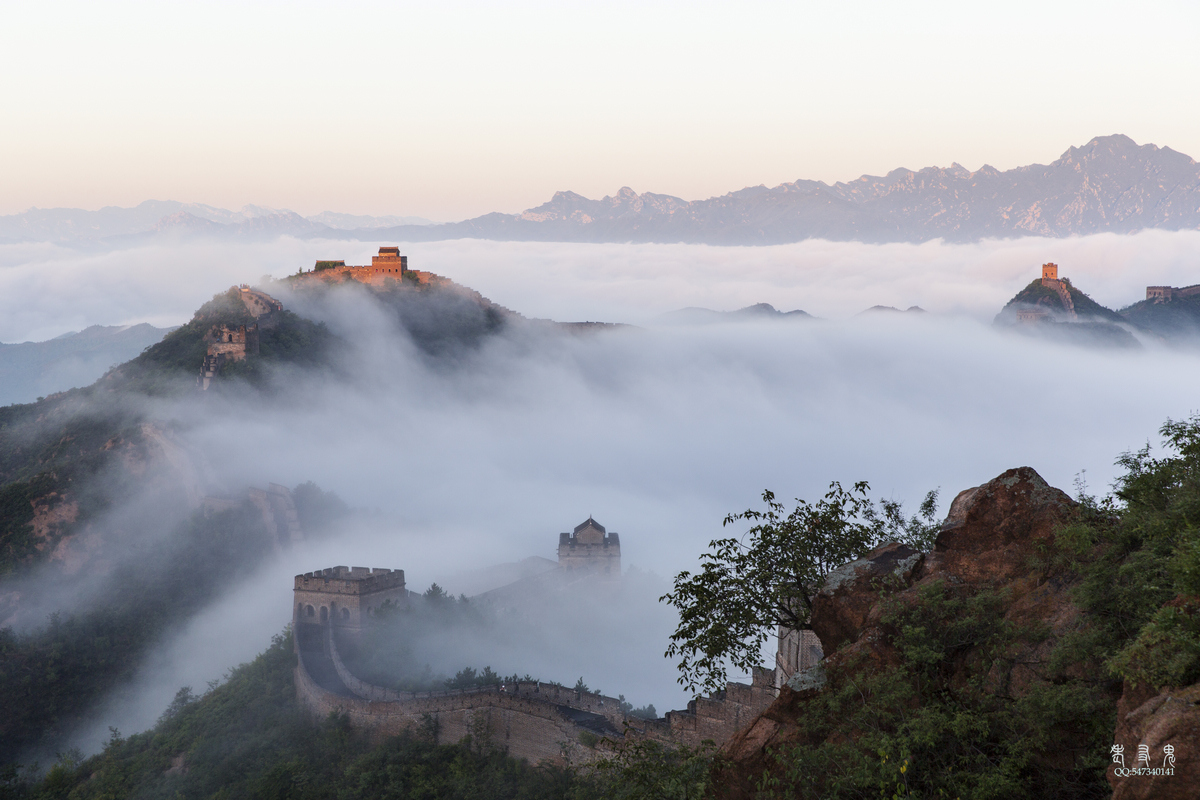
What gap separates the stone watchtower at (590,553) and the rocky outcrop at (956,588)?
2716 inches

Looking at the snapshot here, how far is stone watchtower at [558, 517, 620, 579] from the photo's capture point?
278ft

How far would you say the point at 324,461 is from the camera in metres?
129

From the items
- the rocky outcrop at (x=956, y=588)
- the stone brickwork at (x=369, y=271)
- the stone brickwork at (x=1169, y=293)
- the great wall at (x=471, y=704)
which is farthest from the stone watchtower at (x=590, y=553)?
the stone brickwork at (x=1169, y=293)

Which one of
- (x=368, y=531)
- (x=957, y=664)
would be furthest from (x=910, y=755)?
(x=368, y=531)

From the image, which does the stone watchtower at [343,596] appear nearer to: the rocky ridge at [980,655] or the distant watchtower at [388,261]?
the rocky ridge at [980,655]

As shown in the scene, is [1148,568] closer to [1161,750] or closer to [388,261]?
[1161,750]

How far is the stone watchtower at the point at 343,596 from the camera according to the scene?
49812 mm

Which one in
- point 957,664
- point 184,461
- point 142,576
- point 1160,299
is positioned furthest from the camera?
point 1160,299

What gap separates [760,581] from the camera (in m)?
17.2

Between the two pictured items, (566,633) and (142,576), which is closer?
(566,633)

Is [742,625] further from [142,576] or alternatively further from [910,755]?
[142,576]

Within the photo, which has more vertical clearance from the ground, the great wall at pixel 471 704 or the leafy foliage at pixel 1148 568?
the leafy foliage at pixel 1148 568

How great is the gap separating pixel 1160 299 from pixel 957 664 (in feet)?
661
